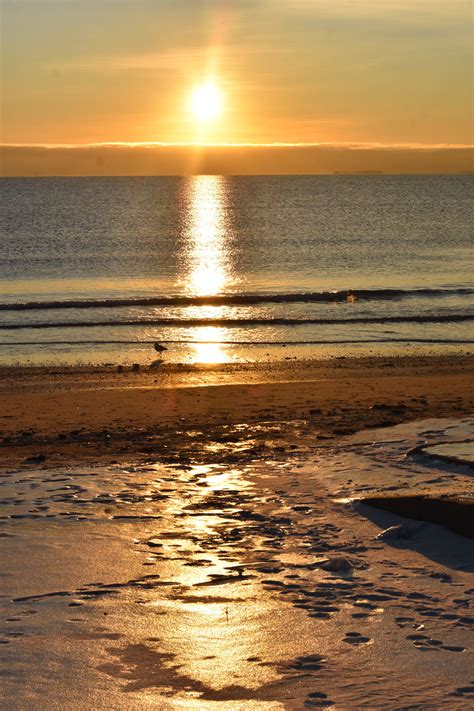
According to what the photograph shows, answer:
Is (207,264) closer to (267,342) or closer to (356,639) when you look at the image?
(267,342)

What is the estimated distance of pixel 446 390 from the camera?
17.1 meters

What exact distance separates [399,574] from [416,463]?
3.21 meters

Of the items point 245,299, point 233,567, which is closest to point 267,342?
point 245,299

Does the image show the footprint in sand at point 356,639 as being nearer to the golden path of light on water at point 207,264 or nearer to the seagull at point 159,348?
the golden path of light on water at point 207,264

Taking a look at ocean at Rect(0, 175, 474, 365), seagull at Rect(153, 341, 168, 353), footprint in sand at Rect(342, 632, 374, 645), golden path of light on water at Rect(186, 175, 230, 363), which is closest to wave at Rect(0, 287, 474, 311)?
ocean at Rect(0, 175, 474, 365)

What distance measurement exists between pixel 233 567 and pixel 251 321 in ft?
75.6

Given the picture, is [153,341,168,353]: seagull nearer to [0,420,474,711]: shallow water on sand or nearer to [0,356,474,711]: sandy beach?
[0,356,474,711]: sandy beach

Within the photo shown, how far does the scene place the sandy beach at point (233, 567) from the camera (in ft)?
18.6

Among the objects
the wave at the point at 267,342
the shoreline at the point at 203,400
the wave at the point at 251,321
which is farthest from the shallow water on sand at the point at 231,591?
the wave at the point at 251,321

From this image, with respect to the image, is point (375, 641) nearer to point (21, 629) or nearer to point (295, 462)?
point (21, 629)

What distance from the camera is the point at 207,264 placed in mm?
55750

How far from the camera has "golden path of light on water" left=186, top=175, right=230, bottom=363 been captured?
25048 mm

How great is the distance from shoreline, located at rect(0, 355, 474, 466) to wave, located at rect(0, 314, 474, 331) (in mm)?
7293

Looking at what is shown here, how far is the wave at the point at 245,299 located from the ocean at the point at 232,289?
71 millimetres
